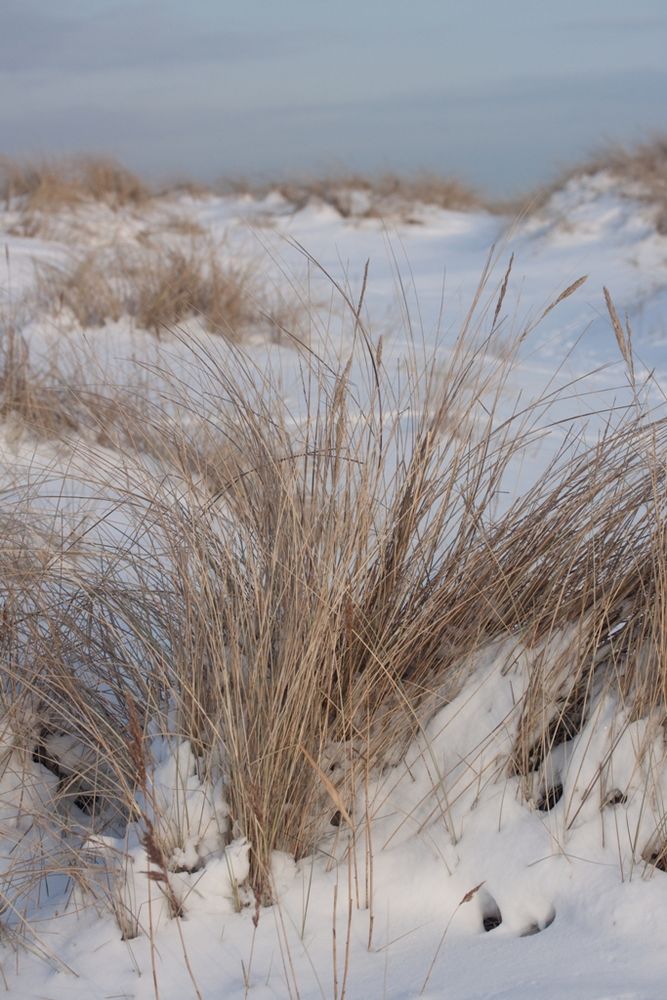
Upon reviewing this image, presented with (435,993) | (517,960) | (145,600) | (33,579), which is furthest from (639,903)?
(33,579)

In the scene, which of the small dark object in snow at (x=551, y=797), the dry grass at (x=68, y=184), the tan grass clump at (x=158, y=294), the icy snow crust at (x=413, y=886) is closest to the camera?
the icy snow crust at (x=413, y=886)

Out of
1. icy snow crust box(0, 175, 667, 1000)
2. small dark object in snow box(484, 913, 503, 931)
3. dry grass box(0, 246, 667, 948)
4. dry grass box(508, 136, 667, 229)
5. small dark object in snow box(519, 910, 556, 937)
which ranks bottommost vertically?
small dark object in snow box(484, 913, 503, 931)

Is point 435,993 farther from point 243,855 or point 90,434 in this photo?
point 90,434

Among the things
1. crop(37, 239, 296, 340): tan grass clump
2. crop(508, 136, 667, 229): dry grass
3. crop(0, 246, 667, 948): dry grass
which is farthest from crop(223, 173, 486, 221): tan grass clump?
crop(0, 246, 667, 948): dry grass

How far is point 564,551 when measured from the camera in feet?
5.52

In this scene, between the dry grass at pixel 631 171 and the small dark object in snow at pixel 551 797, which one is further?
the dry grass at pixel 631 171

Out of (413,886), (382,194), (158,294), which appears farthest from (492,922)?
(382,194)

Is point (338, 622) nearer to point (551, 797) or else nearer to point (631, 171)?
point (551, 797)

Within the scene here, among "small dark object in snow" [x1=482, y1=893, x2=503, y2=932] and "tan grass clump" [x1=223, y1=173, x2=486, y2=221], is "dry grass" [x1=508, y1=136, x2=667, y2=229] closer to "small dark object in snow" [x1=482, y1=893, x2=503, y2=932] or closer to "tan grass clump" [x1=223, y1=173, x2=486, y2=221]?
"tan grass clump" [x1=223, y1=173, x2=486, y2=221]

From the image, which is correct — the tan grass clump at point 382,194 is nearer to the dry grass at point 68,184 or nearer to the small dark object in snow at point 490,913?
the dry grass at point 68,184

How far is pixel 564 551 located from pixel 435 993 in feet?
2.28

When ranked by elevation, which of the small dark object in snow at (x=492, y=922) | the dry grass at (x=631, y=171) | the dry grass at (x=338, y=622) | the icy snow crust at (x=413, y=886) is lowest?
the small dark object in snow at (x=492, y=922)

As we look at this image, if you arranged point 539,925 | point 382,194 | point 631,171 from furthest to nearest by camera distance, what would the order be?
point 382,194
point 631,171
point 539,925

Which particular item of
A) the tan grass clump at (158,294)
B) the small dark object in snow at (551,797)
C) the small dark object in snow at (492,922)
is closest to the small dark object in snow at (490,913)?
the small dark object in snow at (492,922)
